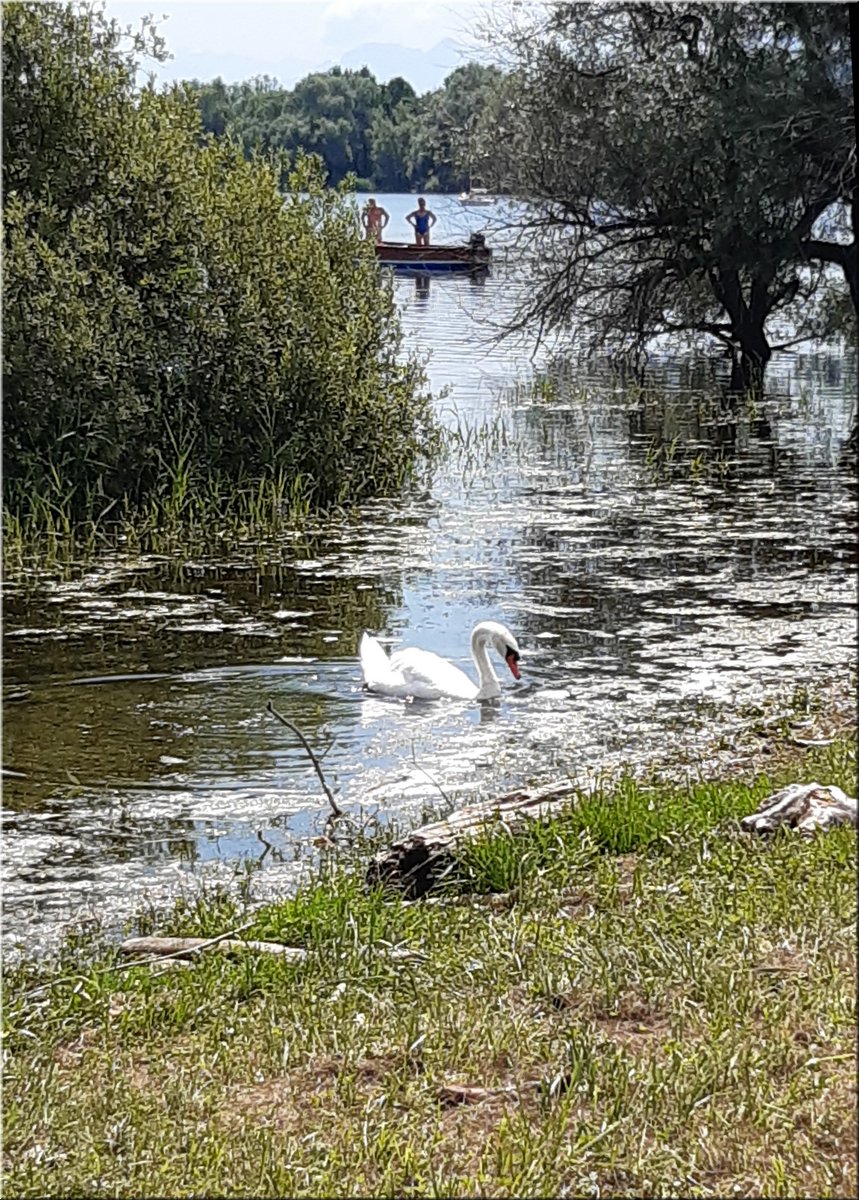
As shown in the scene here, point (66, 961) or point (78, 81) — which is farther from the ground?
point (78, 81)

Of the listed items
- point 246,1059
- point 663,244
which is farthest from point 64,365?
point 663,244

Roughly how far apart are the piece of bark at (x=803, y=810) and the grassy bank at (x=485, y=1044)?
0.77 ft

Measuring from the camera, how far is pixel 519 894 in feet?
18.8

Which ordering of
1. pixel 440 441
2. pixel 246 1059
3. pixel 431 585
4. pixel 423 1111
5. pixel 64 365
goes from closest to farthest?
pixel 423 1111 < pixel 246 1059 < pixel 431 585 < pixel 64 365 < pixel 440 441

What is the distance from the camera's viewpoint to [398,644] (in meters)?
11.6

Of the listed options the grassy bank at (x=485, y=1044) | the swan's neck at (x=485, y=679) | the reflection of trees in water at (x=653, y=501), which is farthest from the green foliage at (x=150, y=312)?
the grassy bank at (x=485, y=1044)

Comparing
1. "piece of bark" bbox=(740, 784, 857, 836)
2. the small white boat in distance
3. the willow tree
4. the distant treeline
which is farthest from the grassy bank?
the small white boat in distance

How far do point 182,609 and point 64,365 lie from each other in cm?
329

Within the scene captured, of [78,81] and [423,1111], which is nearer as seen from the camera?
[423,1111]

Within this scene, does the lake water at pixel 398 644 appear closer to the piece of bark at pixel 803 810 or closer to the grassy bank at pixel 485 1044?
the grassy bank at pixel 485 1044

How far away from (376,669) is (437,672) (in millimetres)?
387

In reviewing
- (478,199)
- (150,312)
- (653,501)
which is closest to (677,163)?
(478,199)

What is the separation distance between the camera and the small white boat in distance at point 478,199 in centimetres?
2530

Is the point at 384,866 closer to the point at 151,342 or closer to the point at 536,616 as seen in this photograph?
the point at 536,616
